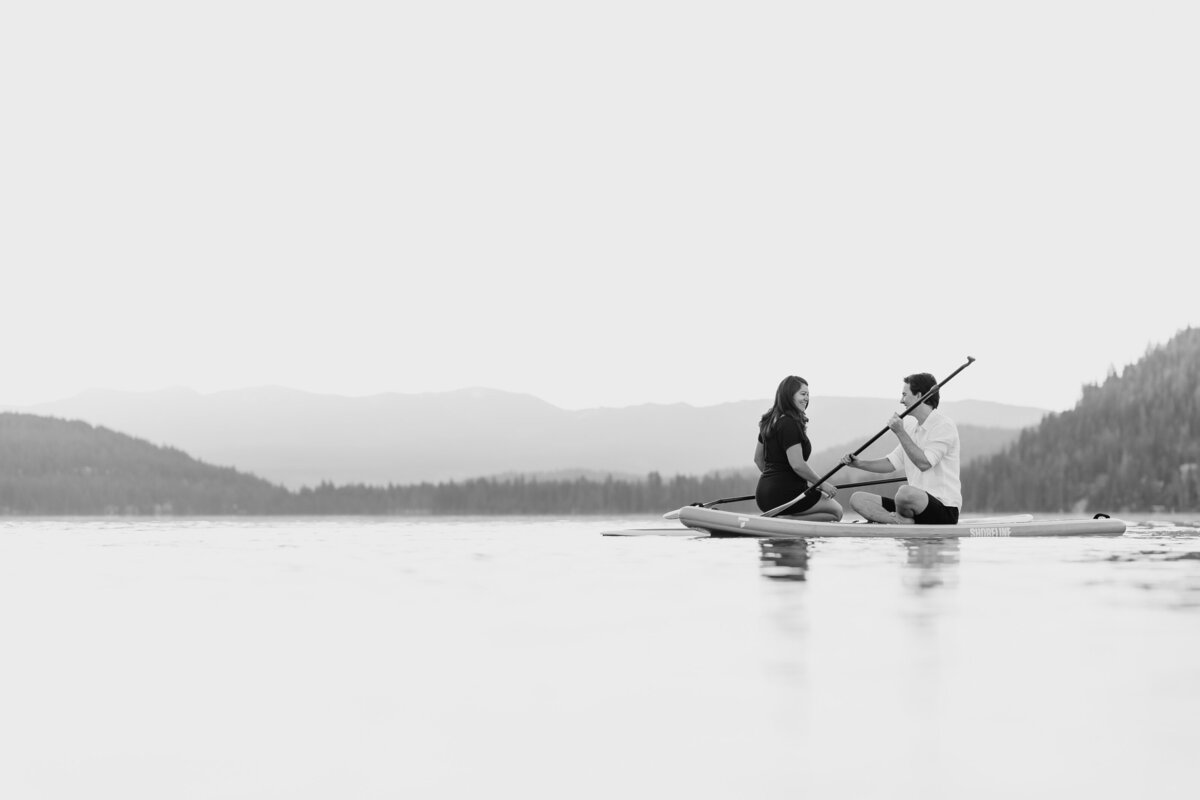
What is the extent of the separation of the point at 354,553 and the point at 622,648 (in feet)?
38.3

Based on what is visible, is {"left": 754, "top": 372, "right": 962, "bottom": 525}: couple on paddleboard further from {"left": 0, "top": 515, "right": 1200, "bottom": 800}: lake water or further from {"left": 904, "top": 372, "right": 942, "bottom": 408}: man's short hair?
{"left": 0, "top": 515, "right": 1200, "bottom": 800}: lake water

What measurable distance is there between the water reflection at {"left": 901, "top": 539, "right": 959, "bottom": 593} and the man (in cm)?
48

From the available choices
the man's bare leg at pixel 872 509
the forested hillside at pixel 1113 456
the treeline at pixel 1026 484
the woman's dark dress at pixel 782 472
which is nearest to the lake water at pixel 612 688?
the woman's dark dress at pixel 782 472

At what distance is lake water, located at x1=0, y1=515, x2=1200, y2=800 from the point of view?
473cm

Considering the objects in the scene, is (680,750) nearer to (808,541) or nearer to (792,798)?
(792,798)

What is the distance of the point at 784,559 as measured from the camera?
15.2 m

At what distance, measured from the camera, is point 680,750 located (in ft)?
16.6

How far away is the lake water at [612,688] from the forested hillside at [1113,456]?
138590 millimetres

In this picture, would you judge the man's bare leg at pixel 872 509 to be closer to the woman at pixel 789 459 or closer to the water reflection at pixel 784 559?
Result: the woman at pixel 789 459

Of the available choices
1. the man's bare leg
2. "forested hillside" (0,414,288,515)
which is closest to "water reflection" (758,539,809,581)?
the man's bare leg

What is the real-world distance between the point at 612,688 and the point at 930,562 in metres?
8.92

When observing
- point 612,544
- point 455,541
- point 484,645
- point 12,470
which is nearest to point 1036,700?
point 484,645

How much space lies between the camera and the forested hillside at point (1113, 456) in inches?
5773

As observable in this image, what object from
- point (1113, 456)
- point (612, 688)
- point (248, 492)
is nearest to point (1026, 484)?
point (1113, 456)
